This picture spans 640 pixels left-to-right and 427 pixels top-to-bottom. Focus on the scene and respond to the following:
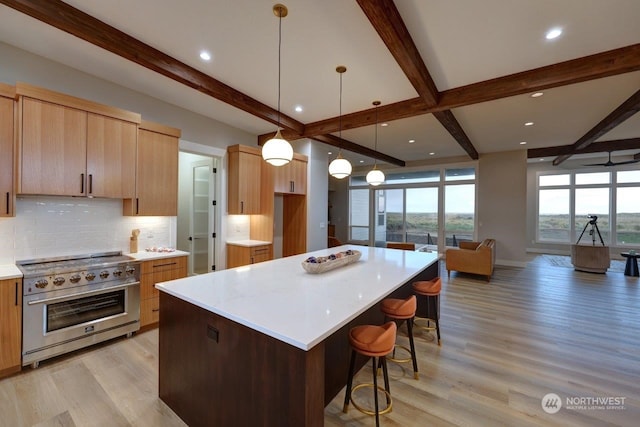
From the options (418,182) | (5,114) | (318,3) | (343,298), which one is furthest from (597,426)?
(418,182)

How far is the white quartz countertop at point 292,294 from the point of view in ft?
4.39

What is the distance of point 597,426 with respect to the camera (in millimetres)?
1881

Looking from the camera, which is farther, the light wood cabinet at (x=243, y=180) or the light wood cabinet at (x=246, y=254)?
the light wood cabinet at (x=243, y=180)

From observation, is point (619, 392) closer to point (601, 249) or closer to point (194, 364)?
point (194, 364)

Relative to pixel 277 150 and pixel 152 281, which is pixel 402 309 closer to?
Result: pixel 277 150

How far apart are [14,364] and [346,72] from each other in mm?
4222

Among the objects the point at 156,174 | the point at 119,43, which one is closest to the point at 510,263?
the point at 156,174

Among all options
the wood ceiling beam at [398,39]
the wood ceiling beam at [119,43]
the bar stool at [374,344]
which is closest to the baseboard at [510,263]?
the wood ceiling beam at [398,39]

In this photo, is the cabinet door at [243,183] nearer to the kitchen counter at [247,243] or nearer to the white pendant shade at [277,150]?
the kitchen counter at [247,243]

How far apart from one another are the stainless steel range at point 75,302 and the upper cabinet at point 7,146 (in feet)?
2.05

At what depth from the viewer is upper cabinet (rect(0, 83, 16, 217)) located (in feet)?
7.74

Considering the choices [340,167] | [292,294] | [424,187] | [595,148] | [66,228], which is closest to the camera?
[292,294]

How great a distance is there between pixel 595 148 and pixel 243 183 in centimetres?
826

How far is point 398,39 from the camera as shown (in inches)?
89.7
